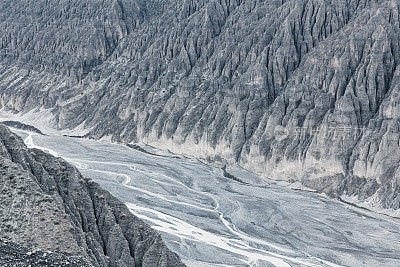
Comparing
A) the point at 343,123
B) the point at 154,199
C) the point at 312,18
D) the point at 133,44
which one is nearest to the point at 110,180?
the point at 154,199

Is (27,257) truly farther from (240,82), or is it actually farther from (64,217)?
(240,82)

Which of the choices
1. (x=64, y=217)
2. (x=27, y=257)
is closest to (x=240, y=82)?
(x=64, y=217)

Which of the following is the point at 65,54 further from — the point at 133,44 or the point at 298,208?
the point at 298,208

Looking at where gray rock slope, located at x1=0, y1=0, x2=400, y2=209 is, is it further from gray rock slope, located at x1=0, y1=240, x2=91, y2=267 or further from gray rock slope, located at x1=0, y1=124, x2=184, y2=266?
gray rock slope, located at x1=0, y1=240, x2=91, y2=267

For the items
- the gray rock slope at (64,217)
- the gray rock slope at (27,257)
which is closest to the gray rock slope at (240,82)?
the gray rock slope at (64,217)

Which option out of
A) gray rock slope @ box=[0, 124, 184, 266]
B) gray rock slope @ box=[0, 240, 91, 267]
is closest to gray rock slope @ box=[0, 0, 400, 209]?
gray rock slope @ box=[0, 124, 184, 266]
